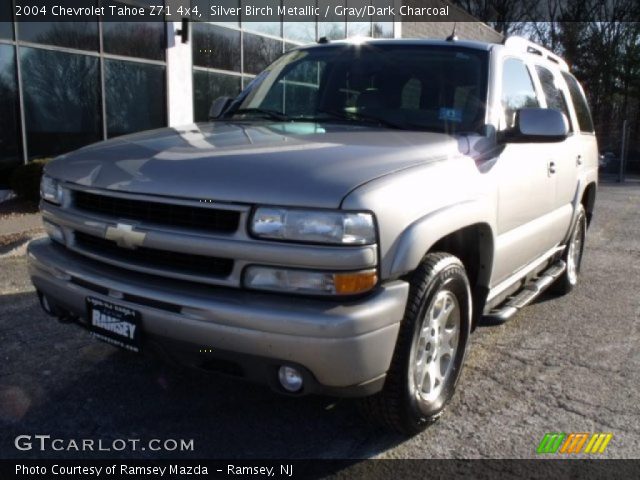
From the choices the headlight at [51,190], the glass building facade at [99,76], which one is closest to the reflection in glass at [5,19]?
the glass building facade at [99,76]

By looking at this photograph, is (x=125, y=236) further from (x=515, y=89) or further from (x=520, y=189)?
(x=515, y=89)

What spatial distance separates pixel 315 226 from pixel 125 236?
889 mm

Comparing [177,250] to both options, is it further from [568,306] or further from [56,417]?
[568,306]

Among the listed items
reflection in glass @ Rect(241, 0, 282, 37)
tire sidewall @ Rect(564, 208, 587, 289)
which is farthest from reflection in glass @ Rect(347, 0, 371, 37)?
tire sidewall @ Rect(564, 208, 587, 289)

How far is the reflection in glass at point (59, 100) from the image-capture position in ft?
Answer: 32.1

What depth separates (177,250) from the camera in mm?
2533

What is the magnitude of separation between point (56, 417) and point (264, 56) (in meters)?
13.1

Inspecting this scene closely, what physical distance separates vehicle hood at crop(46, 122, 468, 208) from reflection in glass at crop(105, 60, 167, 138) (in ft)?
27.6

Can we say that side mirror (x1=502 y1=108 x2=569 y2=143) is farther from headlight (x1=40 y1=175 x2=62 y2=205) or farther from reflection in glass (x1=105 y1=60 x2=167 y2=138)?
reflection in glass (x1=105 y1=60 x2=167 y2=138)

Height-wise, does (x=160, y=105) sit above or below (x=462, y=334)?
above

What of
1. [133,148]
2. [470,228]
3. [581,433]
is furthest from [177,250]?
[581,433]

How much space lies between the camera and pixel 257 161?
101 inches

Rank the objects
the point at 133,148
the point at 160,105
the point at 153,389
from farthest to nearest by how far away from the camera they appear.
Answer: the point at 160,105 < the point at 153,389 < the point at 133,148

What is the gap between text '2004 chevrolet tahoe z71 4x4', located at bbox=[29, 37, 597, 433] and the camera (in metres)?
2.36
